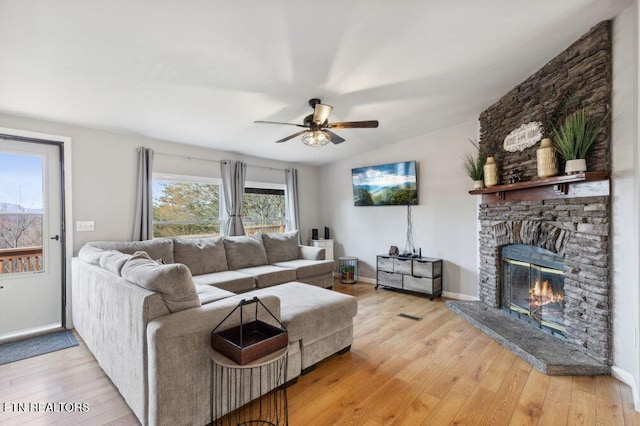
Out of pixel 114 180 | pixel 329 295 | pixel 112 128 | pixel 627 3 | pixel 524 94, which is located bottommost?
pixel 329 295

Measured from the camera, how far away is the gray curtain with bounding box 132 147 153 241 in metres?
3.81

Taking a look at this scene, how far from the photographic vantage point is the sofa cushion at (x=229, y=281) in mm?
3417

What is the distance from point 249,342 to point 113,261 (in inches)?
53.5

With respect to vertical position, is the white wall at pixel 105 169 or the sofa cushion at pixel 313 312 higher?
the white wall at pixel 105 169

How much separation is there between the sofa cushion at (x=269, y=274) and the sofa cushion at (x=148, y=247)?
96 cm

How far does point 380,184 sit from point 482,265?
201 cm

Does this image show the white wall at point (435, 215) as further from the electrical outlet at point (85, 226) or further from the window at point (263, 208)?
the electrical outlet at point (85, 226)

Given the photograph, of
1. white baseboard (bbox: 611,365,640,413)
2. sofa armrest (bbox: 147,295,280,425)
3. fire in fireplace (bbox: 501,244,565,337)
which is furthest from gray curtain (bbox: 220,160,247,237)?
white baseboard (bbox: 611,365,640,413)

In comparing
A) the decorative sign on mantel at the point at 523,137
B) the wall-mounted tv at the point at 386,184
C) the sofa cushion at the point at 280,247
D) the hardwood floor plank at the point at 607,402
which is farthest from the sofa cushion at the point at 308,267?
the hardwood floor plank at the point at 607,402

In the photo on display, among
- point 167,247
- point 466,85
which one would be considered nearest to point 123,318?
point 167,247

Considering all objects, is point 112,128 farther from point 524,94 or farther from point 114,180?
point 524,94

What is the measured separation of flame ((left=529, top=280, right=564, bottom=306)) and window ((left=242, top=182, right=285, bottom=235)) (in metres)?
4.11

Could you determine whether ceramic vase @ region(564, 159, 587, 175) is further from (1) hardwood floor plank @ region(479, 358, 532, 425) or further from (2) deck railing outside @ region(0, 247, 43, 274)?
(2) deck railing outside @ region(0, 247, 43, 274)

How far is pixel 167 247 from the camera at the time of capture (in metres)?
3.69
